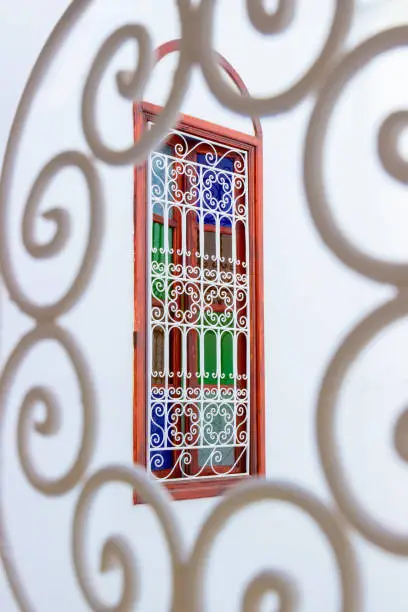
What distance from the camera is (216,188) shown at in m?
4.38

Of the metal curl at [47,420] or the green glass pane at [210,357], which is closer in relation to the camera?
the metal curl at [47,420]

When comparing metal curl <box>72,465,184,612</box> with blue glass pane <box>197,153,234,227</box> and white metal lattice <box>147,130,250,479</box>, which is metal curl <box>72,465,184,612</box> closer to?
white metal lattice <box>147,130,250,479</box>

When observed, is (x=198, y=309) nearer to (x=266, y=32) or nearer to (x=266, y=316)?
(x=266, y=316)

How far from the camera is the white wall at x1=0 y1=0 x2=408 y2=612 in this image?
10.7 feet

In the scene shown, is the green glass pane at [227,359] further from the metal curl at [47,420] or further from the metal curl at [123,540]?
the metal curl at [123,540]

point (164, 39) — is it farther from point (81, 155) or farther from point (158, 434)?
point (81, 155)

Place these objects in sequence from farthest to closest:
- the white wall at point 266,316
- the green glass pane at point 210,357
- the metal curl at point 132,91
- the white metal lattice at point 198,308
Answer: the green glass pane at point 210,357, the white metal lattice at point 198,308, the white wall at point 266,316, the metal curl at point 132,91

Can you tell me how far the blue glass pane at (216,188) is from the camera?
4320mm

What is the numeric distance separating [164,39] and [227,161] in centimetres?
73

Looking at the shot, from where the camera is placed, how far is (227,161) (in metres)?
4.47

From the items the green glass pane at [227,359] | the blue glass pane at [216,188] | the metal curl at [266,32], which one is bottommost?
the green glass pane at [227,359]

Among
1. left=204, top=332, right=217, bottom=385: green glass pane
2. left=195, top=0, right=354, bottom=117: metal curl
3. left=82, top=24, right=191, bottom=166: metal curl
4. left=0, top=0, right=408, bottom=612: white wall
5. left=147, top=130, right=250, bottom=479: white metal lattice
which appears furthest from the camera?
left=204, top=332, right=217, bottom=385: green glass pane

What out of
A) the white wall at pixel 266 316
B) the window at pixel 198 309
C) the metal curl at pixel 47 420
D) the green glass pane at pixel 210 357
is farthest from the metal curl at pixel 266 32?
the green glass pane at pixel 210 357

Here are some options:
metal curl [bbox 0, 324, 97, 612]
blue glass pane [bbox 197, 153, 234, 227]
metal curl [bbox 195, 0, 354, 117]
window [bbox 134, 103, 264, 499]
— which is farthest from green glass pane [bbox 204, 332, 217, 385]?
metal curl [bbox 195, 0, 354, 117]
